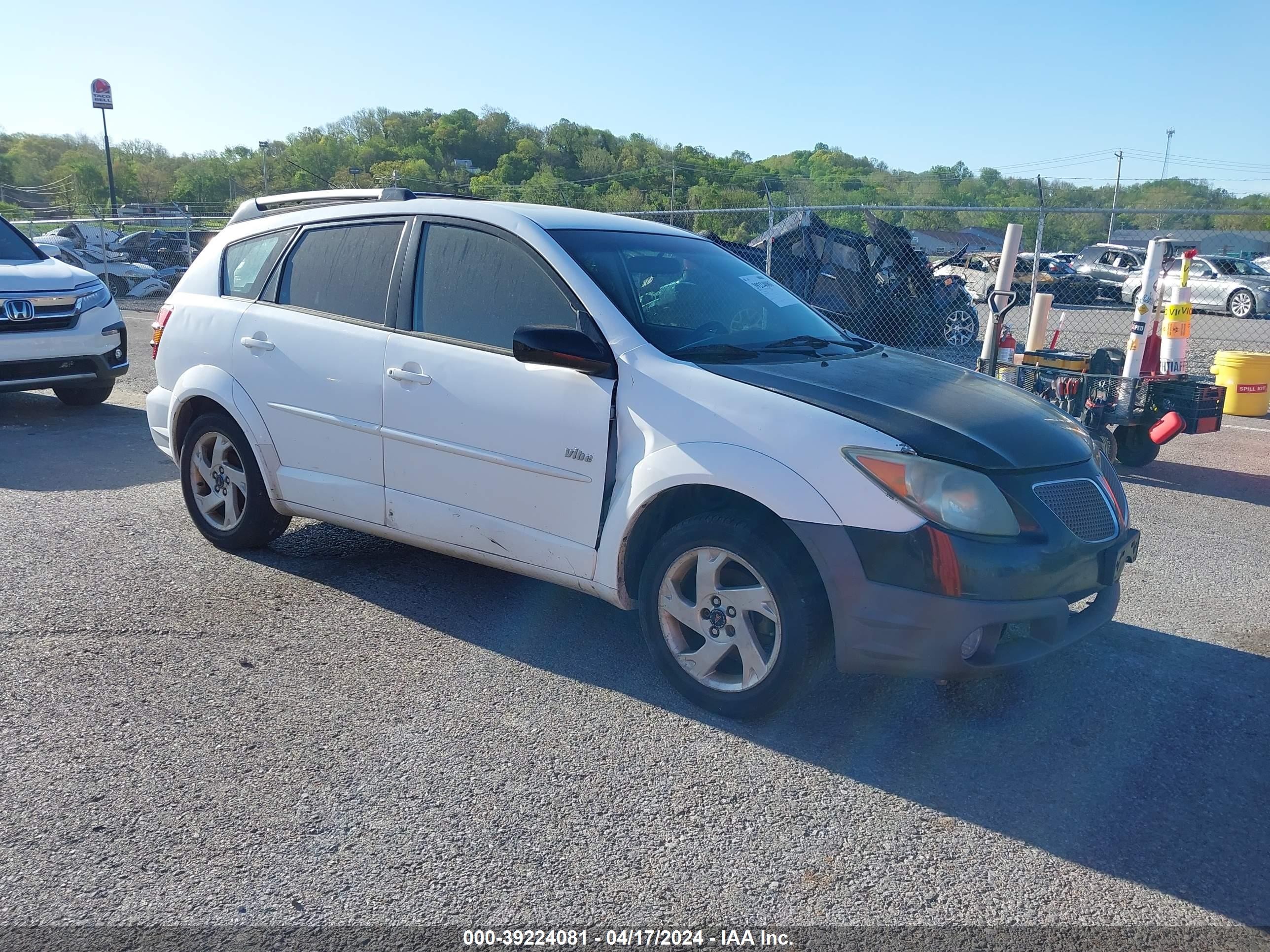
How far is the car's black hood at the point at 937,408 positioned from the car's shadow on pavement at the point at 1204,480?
12.4 ft

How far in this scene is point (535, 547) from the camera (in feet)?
13.2

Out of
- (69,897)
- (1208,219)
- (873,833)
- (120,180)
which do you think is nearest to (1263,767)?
(873,833)

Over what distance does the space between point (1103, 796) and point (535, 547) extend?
214 cm

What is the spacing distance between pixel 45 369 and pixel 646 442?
7.32 metres

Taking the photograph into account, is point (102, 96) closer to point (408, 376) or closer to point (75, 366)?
point (75, 366)

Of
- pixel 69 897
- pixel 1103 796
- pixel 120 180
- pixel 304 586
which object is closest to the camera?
pixel 69 897

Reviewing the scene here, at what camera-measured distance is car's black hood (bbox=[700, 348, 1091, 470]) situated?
3.38m

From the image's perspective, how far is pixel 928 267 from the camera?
1409cm

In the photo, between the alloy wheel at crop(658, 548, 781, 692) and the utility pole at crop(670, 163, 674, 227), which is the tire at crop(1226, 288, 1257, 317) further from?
the alloy wheel at crop(658, 548, 781, 692)

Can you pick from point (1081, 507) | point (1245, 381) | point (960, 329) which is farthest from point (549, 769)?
point (960, 329)

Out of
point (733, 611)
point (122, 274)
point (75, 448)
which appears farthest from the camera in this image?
point (122, 274)

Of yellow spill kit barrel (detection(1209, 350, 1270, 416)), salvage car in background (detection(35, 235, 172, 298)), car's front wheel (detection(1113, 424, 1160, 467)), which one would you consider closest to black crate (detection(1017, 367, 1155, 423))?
car's front wheel (detection(1113, 424, 1160, 467))

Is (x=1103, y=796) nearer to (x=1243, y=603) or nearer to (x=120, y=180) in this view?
(x=1243, y=603)

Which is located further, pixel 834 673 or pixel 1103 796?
pixel 834 673
